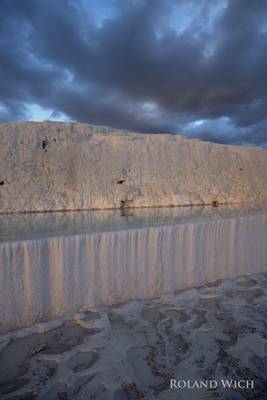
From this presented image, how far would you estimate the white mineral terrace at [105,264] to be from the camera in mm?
1998

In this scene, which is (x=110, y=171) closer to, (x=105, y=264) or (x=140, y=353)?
(x=105, y=264)

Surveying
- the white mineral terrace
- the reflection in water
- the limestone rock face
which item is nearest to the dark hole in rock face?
the limestone rock face

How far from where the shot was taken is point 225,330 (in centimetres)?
213

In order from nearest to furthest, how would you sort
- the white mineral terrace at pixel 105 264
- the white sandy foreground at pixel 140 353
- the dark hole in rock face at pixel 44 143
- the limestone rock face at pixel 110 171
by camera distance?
the white sandy foreground at pixel 140 353
the white mineral terrace at pixel 105 264
the limestone rock face at pixel 110 171
the dark hole in rock face at pixel 44 143

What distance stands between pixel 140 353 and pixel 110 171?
192 inches

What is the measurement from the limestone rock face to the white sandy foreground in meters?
3.20

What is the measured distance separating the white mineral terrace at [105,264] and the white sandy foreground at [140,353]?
0.15m

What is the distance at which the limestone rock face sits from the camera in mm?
5328

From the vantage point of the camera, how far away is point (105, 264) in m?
2.34

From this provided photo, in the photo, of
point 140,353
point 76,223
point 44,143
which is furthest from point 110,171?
point 140,353

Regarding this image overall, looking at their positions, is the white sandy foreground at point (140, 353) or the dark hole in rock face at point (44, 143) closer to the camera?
the white sandy foreground at point (140, 353)

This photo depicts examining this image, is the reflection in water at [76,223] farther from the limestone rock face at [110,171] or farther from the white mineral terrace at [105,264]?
the limestone rock face at [110,171]

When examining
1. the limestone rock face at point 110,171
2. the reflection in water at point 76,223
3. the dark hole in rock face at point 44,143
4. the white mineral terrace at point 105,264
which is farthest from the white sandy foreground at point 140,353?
the dark hole in rock face at point 44,143

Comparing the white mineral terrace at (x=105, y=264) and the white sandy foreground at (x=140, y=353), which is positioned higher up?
the white mineral terrace at (x=105, y=264)
